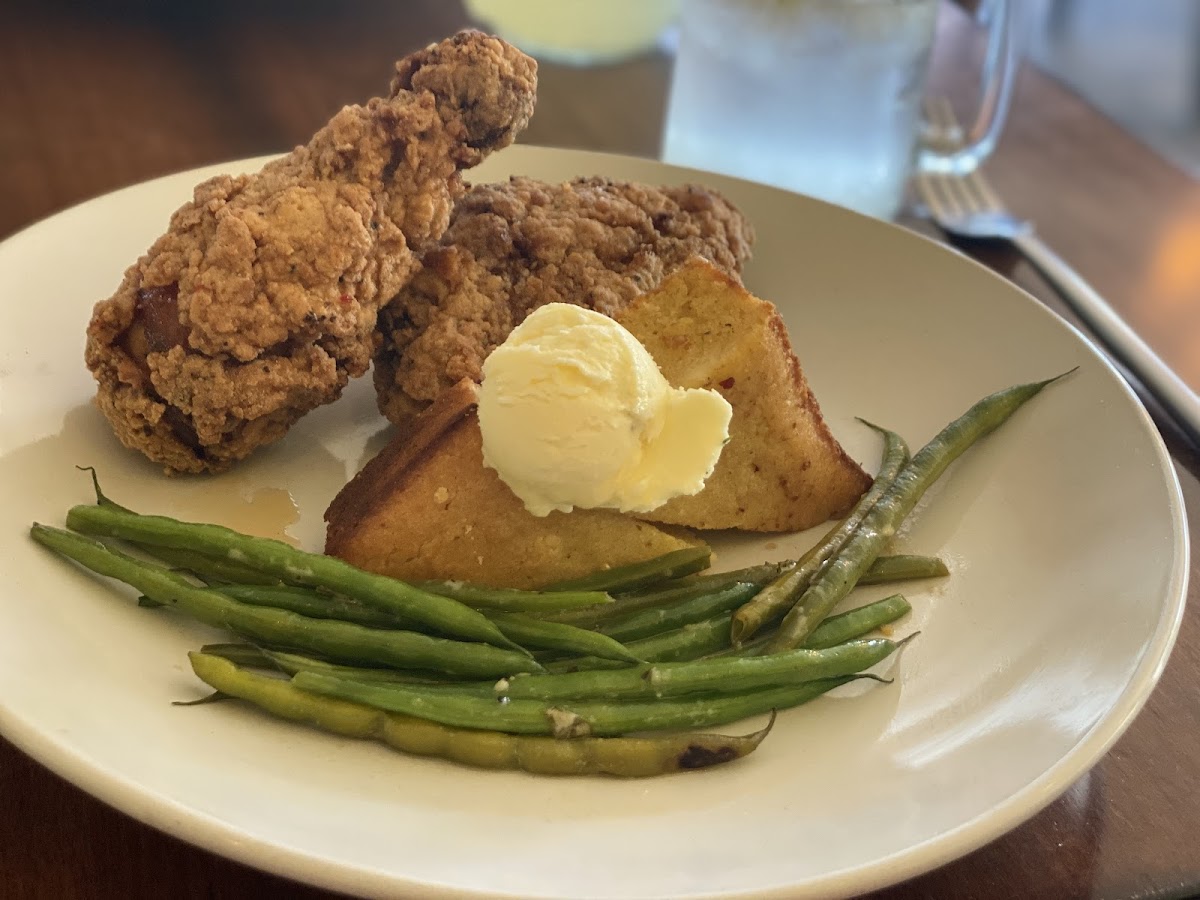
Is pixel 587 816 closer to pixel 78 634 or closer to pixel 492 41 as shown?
pixel 78 634

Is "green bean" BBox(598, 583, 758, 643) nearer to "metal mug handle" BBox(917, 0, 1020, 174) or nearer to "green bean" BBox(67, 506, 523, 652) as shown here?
"green bean" BBox(67, 506, 523, 652)

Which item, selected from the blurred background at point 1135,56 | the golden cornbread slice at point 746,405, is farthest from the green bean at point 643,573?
the blurred background at point 1135,56

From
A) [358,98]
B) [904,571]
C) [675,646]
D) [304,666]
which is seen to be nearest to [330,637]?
[304,666]

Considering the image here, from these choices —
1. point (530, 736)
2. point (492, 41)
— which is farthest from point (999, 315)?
point (530, 736)

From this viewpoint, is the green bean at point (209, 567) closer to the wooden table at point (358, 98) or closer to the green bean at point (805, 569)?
the wooden table at point (358, 98)

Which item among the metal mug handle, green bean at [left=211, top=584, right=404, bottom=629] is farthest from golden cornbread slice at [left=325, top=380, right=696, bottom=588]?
the metal mug handle

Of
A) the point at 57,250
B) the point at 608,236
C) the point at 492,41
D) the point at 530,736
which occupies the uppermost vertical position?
the point at 492,41
